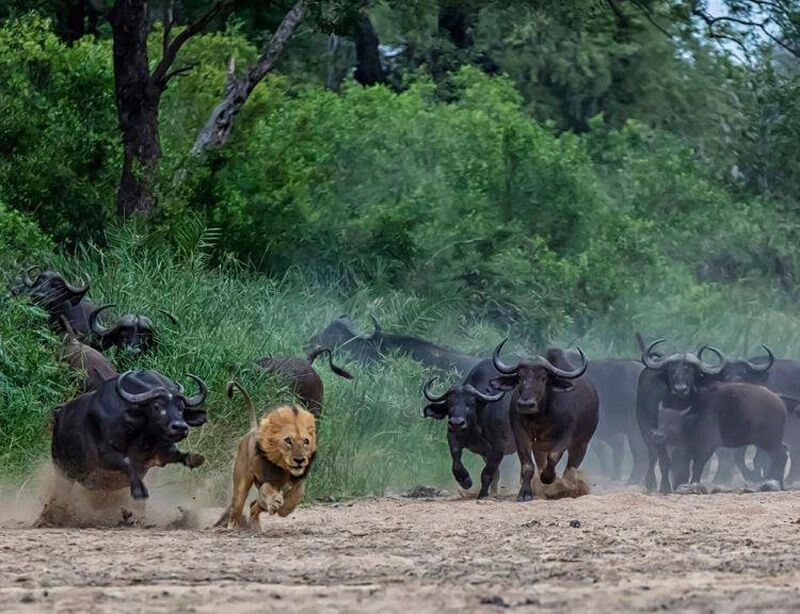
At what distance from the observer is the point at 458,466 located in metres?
17.0

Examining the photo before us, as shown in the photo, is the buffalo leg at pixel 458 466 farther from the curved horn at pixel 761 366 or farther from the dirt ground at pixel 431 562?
the curved horn at pixel 761 366

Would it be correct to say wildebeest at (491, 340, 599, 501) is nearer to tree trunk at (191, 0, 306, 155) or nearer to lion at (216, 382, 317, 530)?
lion at (216, 382, 317, 530)

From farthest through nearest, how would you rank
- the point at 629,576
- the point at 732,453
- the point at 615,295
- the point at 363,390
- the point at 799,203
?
the point at 799,203 → the point at 615,295 → the point at 732,453 → the point at 363,390 → the point at 629,576

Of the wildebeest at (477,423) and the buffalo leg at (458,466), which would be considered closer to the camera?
the buffalo leg at (458,466)

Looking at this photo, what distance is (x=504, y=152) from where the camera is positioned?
91.5 feet

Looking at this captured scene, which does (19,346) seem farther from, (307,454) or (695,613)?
(695,613)

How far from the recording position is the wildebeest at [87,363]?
1619 centimetres

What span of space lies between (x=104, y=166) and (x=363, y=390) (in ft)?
Result: 22.1

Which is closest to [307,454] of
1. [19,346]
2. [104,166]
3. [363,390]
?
[19,346]

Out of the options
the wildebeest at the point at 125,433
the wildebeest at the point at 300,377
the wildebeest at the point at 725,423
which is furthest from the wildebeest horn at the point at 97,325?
the wildebeest at the point at 725,423

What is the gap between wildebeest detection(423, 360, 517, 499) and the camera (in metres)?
17.1

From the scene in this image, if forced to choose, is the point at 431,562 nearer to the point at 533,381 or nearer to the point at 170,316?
the point at 533,381

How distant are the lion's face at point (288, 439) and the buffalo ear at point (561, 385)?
179 inches

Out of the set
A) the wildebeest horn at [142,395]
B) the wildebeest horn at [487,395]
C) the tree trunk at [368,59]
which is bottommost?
the wildebeest horn at [142,395]
